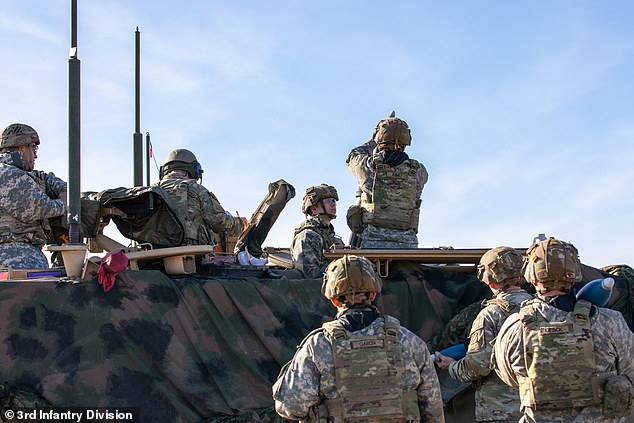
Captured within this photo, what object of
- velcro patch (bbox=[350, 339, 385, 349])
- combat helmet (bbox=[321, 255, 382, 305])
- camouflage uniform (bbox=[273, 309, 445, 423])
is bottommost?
camouflage uniform (bbox=[273, 309, 445, 423])

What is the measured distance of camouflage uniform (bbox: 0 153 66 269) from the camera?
7.80 meters

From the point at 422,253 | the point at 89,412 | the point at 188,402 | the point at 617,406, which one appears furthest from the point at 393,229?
the point at 617,406

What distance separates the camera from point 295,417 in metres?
4.83

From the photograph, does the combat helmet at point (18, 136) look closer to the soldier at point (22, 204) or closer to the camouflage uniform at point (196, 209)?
the soldier at point (22, 204)

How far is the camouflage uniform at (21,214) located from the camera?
7.80 meters

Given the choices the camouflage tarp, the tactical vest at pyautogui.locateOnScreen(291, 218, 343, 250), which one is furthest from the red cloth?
the tactical vest at pyautogui.locateOnScreen(291, 218, 343, 250)

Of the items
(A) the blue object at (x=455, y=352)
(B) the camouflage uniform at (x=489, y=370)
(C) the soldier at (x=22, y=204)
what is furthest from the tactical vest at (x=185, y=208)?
(B) the camouflage uniform at (x=489, y=370)

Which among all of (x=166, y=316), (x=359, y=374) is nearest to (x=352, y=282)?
(x=359, y=374)

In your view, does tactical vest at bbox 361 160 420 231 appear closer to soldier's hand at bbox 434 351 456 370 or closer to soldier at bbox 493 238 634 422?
soldier's hand at bbox 434 351 456 370

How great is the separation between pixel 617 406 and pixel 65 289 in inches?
159

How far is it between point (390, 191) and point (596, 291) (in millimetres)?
3701

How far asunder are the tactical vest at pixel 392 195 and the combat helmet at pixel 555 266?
3570mm

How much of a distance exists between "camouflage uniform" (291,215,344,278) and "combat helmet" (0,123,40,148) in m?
2.51

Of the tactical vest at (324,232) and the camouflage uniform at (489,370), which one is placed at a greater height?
the tactical vest at (324,232)
